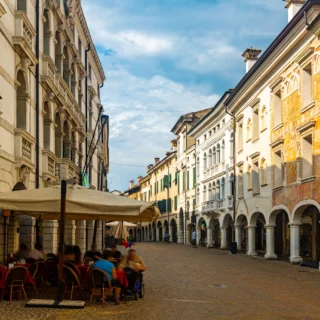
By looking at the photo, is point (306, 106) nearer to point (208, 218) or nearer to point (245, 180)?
point (245, 180)

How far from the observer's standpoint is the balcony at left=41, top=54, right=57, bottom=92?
2080 centimetres

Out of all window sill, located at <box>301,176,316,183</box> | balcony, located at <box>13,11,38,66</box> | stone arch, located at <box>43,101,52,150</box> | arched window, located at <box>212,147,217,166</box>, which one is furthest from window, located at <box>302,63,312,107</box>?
arched window, located at <box>212,147,217,166</box>

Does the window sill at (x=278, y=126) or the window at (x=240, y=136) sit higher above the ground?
the window at (x=240, y=136)

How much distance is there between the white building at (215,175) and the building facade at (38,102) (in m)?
14.0

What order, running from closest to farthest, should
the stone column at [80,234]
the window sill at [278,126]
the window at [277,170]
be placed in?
the window sill at [278,126] → the window at [277,170] → the stone column at [80,234]

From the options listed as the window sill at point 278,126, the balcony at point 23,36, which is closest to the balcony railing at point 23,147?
the balcony at point 23,36

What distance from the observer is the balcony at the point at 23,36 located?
1695cm

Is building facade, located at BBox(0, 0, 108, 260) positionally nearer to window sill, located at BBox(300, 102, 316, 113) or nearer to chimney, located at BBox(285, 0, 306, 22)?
window sill, located at BBox(300, 102, 316, 113)

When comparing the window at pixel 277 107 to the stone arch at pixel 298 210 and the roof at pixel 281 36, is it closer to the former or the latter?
the roof at pixel 281 36

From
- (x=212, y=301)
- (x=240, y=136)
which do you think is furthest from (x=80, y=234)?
(x=212, y=301)

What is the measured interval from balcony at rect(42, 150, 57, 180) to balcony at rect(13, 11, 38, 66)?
12.6 feet

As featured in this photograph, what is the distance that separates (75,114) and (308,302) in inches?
742

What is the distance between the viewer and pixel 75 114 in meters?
29.4

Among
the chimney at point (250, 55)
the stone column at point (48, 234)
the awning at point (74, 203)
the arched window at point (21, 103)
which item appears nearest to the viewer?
the awning at point (74, 203)
